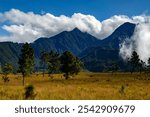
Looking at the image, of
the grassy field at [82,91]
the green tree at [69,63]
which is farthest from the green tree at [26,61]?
the green tree at [69,63]

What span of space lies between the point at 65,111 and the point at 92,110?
1185mm

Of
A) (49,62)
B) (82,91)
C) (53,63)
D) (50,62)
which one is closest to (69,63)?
(49,62)

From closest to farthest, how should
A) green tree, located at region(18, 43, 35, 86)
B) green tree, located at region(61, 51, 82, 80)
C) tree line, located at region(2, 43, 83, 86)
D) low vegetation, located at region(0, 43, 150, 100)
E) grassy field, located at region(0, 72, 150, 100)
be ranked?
grassy field, located at region(0, 72, 150, 100) < low vegetation, located at region(0, 43, 150, 100) < green tree, located at region(18, 43, 35, 86) < tree line, located at region(2, 43, 83, 86) < green tree, located at region(61, 51, 82, 80)

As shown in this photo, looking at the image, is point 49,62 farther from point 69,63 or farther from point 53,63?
point 69,63

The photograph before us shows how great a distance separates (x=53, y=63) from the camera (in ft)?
497

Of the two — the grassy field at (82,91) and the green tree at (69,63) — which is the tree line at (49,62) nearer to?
the green tree at (69,63)

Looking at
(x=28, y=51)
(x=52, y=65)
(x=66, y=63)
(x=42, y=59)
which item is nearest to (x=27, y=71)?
(x=28, y=51)

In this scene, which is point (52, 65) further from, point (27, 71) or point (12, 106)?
point (12, 106)

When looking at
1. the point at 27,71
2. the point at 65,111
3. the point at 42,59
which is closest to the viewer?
the point at 65,111

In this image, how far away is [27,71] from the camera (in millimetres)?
82188

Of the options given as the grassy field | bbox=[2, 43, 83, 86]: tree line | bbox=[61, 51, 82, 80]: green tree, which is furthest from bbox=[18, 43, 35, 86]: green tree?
bbox=[61, 51, 82, 80]: green tree

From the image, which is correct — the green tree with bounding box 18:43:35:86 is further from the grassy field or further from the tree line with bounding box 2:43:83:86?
the grassy field

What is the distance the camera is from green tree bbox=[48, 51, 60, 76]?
144 metres

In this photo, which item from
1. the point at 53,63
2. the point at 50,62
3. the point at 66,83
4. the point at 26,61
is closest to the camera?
the point at 26,61
